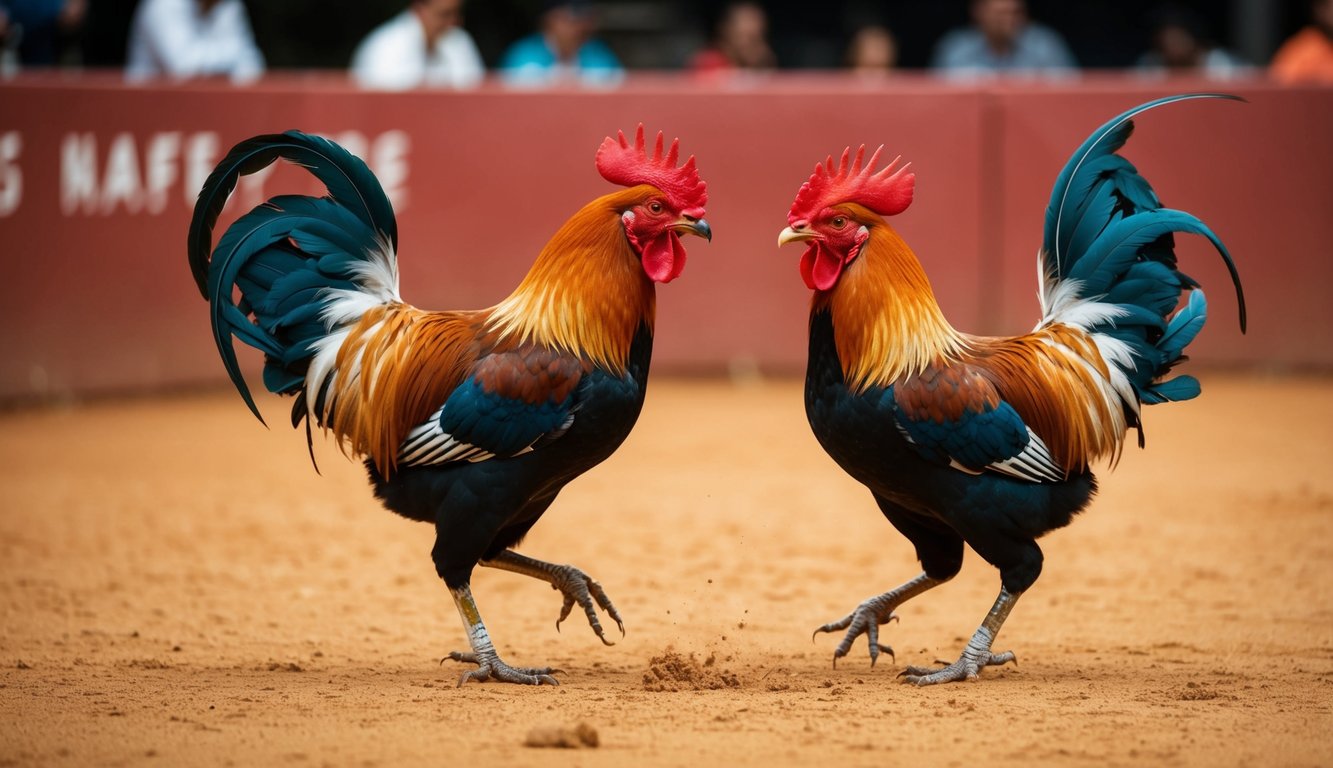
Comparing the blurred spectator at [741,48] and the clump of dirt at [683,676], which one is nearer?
the clump of dirt at [683,676]

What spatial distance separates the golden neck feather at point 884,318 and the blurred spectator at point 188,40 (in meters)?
8.61

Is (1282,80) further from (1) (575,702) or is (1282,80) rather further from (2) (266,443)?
(1) (575,702)

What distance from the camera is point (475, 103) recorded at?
1265 centimetres

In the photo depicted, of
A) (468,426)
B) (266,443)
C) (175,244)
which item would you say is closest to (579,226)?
(468,426)

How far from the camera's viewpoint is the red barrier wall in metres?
12.5

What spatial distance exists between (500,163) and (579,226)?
748 centimetres

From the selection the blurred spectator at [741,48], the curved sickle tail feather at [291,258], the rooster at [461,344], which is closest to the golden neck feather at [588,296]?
the rooster at [461,344]

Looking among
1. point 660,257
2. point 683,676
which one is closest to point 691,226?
point 660,257

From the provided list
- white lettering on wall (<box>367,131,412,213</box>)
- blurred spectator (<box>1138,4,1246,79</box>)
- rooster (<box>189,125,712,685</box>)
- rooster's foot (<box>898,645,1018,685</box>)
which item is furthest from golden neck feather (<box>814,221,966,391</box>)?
blurred spectator (<box>1138,4,1246,79</box>)

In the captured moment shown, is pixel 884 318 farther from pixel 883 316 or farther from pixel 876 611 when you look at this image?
pixel 876 611

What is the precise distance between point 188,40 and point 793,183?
5174 mm

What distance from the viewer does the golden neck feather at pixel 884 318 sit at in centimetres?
523

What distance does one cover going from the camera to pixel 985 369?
211 inches

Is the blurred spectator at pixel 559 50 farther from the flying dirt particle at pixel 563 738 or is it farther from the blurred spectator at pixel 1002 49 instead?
the flying dirt particle at pixel 563 738
